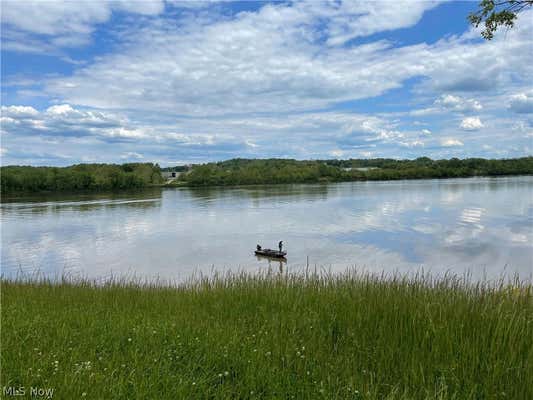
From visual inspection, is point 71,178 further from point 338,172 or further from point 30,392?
point 30,392

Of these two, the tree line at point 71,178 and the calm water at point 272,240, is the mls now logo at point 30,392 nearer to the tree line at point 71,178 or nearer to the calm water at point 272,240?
the calm water at point 272,240

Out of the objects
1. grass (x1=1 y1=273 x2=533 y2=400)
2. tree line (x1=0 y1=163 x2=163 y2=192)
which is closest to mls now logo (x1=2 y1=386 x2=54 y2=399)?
grass (x1=1 y1=273 x2=533 y2=400)

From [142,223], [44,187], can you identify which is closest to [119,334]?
[142,223]

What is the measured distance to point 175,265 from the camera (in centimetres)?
2384

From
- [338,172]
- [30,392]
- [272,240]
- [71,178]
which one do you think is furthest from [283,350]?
[338,172]

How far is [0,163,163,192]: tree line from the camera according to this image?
100m

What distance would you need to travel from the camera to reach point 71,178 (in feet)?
359

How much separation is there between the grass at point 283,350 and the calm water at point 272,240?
12.5m

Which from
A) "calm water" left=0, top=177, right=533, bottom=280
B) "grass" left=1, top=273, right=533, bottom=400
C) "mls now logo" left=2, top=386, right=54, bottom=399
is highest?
"mls now logo" left=2, top=386, right=54, bottom=399

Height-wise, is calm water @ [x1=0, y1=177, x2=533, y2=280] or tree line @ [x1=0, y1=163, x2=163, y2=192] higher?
tree line @ [x1=0, y1=163, x2=163, y2=192]

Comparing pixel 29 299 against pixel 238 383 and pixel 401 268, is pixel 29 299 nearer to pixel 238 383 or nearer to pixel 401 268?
pixel 238 383

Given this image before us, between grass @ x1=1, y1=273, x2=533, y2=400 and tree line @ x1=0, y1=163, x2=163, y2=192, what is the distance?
109 m

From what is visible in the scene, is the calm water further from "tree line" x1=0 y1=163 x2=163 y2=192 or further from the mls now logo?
"tree line" x1=0 y1=163 x2=163 y2=192

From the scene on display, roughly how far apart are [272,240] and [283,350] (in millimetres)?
29483
